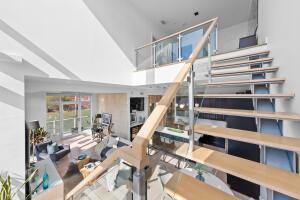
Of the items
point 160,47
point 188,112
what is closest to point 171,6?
point 160,47

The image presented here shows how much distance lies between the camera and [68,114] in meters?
7.95

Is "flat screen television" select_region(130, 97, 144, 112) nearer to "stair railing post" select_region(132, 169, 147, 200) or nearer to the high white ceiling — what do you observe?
the high white ceiling

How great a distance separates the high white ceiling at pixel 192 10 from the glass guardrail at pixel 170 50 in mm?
1960

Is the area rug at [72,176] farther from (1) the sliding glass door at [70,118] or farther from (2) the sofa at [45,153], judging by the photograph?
(1) the sliding glass door at [70,118]

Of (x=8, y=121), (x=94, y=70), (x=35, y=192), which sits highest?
(x=94, y=70)

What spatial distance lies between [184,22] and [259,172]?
6.89m

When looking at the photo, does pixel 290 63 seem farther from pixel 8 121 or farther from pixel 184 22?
pixel 184 22

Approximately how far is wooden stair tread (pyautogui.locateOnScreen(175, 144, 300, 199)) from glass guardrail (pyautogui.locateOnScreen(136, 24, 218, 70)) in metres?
2.70

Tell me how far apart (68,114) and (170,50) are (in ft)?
22.7

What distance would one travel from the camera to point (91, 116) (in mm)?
8727

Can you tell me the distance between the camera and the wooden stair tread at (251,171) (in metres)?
0.82

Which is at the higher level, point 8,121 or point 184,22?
point 184,22

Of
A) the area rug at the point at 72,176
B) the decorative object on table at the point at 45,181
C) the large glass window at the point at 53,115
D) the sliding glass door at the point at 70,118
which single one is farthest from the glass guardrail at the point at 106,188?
the sliding glass door at the point at 70,118

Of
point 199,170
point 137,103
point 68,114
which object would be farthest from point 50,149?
point 199,170
